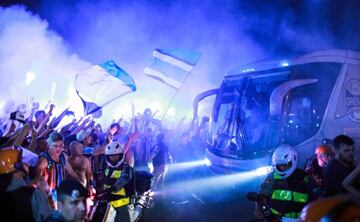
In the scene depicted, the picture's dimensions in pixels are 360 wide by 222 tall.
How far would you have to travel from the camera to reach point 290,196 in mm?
3727

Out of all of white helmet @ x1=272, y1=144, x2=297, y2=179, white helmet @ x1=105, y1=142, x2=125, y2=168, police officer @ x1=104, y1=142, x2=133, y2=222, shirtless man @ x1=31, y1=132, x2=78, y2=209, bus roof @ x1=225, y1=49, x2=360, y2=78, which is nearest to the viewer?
white helmet @ x1=272, y1=144, x2=297, y2=179

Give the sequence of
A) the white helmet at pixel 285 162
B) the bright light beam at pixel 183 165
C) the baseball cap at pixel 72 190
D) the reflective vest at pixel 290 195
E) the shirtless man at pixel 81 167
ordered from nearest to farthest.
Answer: the baseball cap at pixel 72 190 < the reflective vest at pixel 290 195 < the white helmet at pixel 285 162 < the shirtless man at pixel 81 167 < the bright light beam at pixel 183 165

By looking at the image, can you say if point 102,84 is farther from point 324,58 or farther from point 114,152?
point 324,58

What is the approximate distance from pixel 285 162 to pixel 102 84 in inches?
204

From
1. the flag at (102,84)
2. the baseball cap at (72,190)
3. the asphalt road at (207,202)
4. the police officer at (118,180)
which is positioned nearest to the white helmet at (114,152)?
the police officer at (118,180)

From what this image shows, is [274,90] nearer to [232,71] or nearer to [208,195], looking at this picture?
[232,71]

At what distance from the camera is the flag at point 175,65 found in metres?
9.15

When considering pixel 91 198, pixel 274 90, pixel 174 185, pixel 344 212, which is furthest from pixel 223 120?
pixel 344 212

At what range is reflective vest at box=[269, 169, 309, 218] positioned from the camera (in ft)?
12.1

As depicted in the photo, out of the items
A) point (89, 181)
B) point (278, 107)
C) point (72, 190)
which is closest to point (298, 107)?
point (278, 107)

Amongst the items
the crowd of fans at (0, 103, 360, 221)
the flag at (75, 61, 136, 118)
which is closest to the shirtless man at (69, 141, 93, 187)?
the crowd of fans at (0, 103, 360, 221)

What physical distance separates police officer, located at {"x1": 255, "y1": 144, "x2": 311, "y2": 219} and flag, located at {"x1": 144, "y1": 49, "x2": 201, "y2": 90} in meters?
5.41

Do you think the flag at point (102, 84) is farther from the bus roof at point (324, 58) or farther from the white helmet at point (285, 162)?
the white helmet at point (285, 162)

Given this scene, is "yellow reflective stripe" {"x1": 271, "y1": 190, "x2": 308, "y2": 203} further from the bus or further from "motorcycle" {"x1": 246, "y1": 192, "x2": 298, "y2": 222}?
the bus
